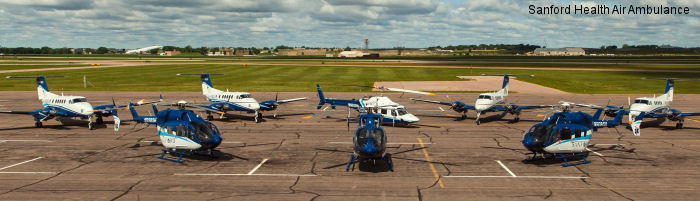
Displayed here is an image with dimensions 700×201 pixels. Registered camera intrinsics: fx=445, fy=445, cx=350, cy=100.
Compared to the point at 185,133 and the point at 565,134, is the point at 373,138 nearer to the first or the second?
the point at 185,133

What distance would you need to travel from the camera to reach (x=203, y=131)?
2098 cm

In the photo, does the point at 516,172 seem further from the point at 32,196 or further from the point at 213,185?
the point at 32,196

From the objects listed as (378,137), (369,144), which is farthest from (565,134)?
(369,144)

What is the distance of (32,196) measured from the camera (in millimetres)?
15945

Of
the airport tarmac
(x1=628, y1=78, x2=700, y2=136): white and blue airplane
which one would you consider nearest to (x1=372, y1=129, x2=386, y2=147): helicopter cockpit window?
the airport tarmac

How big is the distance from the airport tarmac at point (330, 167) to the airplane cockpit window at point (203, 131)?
4.24ft

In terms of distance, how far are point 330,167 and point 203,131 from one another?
6267mm

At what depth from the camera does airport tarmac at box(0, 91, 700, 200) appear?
1655cm

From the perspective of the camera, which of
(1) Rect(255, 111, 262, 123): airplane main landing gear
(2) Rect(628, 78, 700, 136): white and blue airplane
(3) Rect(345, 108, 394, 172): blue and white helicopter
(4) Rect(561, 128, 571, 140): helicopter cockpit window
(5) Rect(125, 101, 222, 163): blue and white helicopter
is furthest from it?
(1) Rect(255, 111, 262, 123): airplane main landing gear

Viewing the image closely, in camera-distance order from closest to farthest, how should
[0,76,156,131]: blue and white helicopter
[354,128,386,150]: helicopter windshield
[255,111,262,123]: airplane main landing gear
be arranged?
[354,128,386,150]: helicopter windshield, [0,76,156,131]: blue and white helicopter, [255,111,262,123]: airplane main landing gear

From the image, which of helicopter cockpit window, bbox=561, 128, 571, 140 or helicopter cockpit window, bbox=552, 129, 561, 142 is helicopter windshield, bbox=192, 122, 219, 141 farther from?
helicopter cockpit window, bbox=561, 128, 571, 140

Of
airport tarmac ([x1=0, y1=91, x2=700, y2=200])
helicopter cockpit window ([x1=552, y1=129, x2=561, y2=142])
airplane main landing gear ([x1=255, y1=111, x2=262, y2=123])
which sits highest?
helicopter cockpit window ([x1=552, y1=129, x2=561, y2=142])

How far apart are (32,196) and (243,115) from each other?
2192 centimetres

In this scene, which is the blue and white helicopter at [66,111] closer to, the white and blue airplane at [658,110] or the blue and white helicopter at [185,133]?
the blue and white helicopter at [185,133]
